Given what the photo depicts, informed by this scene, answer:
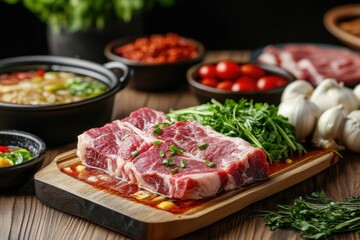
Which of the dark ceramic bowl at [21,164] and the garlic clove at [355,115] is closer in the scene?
the dark ceramic bowl at [21,164]

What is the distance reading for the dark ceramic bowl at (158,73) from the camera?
5180mm

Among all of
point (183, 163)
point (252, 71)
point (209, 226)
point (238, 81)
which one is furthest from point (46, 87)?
point (209, 226)

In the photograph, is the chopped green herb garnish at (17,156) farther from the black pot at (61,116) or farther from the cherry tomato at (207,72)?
the cherry tomato at (207,72)

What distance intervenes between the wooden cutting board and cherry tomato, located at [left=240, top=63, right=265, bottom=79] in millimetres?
1290

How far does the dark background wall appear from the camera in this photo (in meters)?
6.91

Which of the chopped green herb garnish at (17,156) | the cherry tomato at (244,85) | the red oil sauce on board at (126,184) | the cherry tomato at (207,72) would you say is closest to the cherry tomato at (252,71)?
the cherry tomato at (244,85)

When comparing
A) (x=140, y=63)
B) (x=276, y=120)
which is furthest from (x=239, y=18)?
(x=276, y=120)

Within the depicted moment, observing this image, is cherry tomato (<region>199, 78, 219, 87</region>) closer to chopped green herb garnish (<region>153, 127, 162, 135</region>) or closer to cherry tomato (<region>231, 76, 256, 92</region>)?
cherry tomato (<region>231, 76, 256, 92</region>)

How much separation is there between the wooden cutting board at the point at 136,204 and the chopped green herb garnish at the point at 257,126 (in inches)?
5.7

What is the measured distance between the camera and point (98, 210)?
3318 millimetres

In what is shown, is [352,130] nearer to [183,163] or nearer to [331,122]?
[331,122]

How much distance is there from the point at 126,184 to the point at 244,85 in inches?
60.3

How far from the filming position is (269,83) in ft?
15.9

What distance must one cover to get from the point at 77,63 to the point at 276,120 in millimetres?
1559
